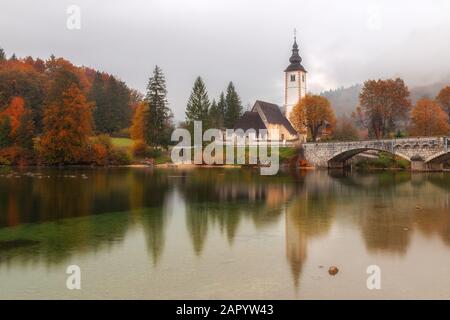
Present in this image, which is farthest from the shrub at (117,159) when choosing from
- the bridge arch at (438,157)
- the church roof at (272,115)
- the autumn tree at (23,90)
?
the bridge arch at (438,157)

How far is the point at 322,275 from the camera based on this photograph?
13070 millimetres

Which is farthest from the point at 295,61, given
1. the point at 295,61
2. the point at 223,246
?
the point at 223,246

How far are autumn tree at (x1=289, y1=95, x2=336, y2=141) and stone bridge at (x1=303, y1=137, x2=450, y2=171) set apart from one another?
889 cm

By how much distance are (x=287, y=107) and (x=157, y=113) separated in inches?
1183

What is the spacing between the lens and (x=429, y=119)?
239 ft

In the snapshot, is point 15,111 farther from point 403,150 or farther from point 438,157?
point 438,157

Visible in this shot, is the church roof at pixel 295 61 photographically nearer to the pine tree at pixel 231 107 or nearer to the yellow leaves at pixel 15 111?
the pine tree at pixel 231 107

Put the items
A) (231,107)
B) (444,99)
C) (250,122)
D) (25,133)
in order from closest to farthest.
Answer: (25,133) → (444,99) → (250,122) → (231,107)

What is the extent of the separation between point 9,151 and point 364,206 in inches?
2475

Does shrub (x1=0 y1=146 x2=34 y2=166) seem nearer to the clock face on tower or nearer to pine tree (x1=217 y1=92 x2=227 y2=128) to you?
pine tree (x1=217 y1=92 x2=227 y2=128)

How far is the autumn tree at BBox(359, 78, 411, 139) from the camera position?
7250 centimetres

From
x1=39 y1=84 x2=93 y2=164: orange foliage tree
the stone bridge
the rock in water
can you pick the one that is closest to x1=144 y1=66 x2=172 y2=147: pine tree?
x1=39 y1=84 x2=93 y2=164: orange foliage tree

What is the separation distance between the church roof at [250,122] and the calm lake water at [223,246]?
59108 millimetres
